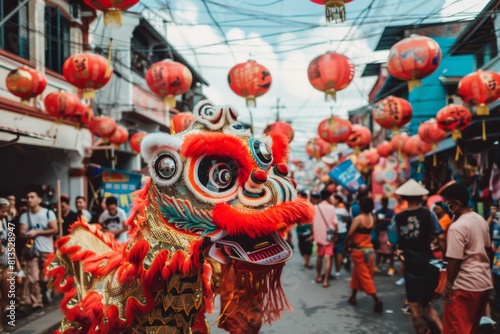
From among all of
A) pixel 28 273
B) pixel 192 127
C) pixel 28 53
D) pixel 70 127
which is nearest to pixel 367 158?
pixel 70 127

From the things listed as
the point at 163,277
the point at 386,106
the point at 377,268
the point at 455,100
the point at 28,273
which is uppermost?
the point at 455,100

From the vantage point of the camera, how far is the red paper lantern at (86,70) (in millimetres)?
7938

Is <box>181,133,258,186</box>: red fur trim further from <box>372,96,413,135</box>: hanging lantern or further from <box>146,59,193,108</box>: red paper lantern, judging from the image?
<box>372,96,413,135</box>: hanging lantern

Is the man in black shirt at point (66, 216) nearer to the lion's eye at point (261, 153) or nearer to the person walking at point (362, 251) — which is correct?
the person walking at point (362, 251)

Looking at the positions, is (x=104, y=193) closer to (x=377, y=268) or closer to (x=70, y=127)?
(x=70, y=127)

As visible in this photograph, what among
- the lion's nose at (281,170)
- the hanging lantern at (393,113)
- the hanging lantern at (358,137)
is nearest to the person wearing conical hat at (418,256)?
the lion's nose at (281,170)

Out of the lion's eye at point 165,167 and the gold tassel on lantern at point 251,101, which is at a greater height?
the gold tassel on lantern at point 251,101

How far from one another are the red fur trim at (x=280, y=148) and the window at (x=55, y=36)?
9.85 metres

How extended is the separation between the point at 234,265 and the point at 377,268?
8.49 metres

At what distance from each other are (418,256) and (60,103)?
7.52 meters

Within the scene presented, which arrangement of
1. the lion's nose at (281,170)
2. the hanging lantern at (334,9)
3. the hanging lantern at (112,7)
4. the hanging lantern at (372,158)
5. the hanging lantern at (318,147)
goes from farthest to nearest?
the hanging lantern at (372,158), the hanging lantern at (318,147), the hanging lantern at (112,7), the hanging lantern at (334,9), the lion's nose at (281,170)

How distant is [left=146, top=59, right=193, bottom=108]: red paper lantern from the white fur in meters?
5.49

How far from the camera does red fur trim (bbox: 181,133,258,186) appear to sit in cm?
283

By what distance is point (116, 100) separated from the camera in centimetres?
1670
